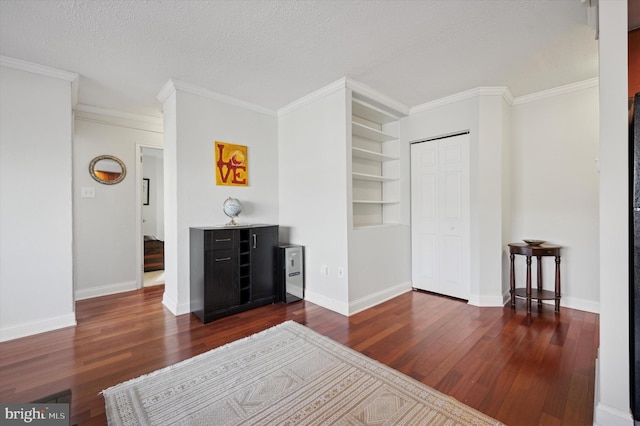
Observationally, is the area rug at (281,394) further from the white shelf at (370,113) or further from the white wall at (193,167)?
the white shelf at (370,113)

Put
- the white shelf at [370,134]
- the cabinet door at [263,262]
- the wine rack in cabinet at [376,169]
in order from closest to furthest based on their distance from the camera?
the cabinet door at [263,262] < the white shelf at [370,134] < the wine rack in cabinet at [376,169]

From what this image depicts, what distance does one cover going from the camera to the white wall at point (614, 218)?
138 centimetres

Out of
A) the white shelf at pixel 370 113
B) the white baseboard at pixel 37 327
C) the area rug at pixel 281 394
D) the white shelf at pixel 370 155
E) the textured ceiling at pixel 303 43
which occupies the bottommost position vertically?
the area rug at pixel 281 394

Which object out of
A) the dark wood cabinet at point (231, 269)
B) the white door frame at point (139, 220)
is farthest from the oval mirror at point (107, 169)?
the dark wood cabinet at point (231, 269)

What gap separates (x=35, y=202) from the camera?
265 centimetres

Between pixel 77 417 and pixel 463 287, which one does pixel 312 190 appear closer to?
pixel 463 287

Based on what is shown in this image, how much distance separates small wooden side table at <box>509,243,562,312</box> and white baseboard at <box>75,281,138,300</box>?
16.2ft

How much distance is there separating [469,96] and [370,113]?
116 centimetres

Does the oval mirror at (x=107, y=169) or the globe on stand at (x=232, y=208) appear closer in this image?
the globe on stand at (x=232, y=208)

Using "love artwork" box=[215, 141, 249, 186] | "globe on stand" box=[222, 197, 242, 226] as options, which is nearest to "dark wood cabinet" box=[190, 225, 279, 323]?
"globe on stand" box=[222, 197, 242, 226]

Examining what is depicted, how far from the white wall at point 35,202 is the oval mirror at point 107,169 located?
42.2 inches

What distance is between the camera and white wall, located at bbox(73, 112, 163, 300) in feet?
12.0

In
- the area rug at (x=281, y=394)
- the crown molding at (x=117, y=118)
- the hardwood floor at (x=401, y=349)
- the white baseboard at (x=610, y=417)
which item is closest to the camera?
the white baseboard at (x=610, y=417)

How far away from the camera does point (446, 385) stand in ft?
5.90
